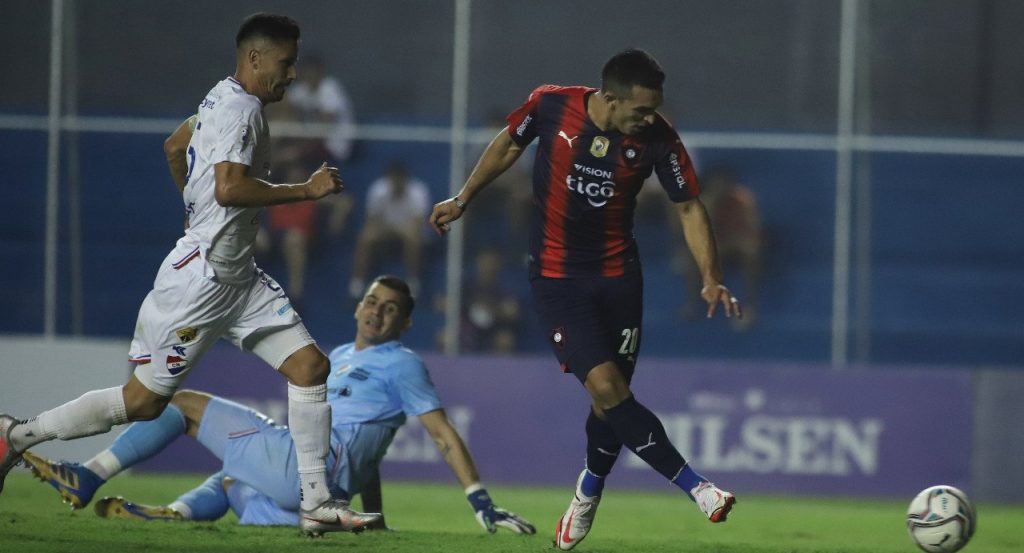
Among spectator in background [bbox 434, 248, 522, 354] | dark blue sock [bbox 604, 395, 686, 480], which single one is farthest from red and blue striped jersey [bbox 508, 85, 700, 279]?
spectator in background [bbox 434, 248, 522, 354]

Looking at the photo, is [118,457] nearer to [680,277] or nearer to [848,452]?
[848,452]

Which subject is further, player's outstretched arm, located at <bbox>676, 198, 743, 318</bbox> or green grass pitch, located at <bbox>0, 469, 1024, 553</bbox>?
player's outstretched arm, located at <bbox>676, 198, 743, 318</bbox>

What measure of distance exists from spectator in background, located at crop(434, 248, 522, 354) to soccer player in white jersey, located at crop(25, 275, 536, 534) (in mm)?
5798

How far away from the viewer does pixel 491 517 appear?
25.6 feet

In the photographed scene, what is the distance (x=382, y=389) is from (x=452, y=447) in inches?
20.2

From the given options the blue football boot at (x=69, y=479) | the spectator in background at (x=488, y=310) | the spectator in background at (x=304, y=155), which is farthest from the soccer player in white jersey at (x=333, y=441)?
the spectator in background at (x=304, y=155)

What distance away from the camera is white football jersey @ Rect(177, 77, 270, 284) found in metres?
6.35

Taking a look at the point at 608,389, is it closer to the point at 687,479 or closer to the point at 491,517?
the point at 687,479

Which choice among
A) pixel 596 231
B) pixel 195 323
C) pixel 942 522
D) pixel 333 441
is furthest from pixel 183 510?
pixel 942 522

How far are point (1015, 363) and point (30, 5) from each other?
10308 millimetres

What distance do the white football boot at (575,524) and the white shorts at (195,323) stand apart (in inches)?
58.5

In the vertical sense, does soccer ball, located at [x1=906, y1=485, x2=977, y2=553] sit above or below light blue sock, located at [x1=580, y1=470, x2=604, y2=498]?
below

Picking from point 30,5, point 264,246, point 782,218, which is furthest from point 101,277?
point 782,218

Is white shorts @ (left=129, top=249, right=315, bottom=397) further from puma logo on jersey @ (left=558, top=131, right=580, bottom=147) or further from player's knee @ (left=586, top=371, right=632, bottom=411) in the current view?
puma logo on jersey @ (left=558, top=131, right=580, bottom=147)
